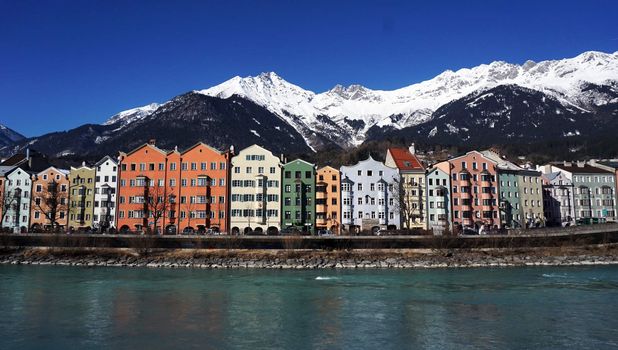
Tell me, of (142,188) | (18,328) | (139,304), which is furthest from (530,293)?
(142,188)

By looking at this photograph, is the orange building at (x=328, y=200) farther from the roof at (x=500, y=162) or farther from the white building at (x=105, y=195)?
the white building at (x=105, y=195)

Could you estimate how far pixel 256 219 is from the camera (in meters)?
80.2

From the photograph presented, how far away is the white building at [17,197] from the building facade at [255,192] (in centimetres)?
3974

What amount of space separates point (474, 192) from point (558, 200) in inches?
1034

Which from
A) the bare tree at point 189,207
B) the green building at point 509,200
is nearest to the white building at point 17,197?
the bare tree at point 189,207

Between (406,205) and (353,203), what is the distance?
9.08 m

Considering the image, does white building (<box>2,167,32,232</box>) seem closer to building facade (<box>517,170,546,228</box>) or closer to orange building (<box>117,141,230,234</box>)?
orange building (<box>117,141,230,234</box>)

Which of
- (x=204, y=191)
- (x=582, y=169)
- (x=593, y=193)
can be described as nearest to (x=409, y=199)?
(x=204, y=191)

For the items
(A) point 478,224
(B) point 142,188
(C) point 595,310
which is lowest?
(C) point 595,310

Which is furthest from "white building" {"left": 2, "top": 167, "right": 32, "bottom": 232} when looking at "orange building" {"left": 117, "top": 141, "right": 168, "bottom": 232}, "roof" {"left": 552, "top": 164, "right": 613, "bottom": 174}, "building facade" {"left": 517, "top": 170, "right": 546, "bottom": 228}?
"roof" {"left": 552, "top": 164, "right": 613, "bottom": 174}

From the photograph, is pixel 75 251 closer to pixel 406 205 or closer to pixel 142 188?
pixel 142 188

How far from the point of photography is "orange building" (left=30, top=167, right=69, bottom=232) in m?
85.4

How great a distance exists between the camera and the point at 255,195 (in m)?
81.1

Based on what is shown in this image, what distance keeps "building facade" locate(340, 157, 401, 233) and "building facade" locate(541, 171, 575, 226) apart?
3799 cm
